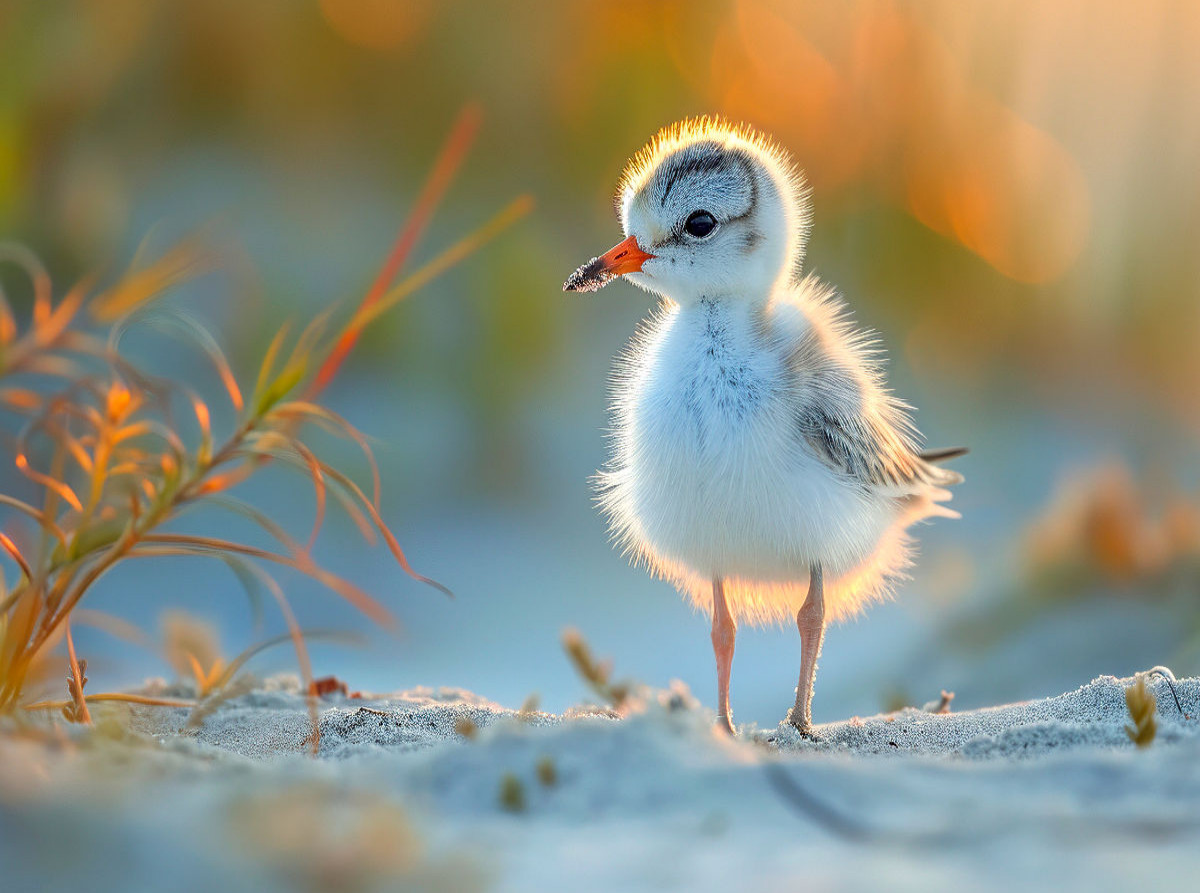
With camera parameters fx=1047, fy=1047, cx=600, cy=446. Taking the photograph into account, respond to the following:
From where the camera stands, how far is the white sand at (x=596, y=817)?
116cm

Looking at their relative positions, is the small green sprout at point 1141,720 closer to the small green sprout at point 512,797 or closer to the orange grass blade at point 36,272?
the small green sprout at point 512,797

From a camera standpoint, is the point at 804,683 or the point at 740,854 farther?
the point at 804,683

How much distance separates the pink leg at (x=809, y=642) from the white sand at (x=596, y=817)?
1.05m

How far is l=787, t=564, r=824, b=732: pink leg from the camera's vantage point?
9.80ft

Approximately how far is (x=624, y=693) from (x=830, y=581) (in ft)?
4.73

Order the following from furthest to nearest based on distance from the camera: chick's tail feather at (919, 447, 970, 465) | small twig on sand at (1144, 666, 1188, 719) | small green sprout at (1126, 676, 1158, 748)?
chick's tail feather at (919, 447, 970, 465)
small twig on sand at (1144, 666, 1188, 719)
small green sprout at (1126, 676, 1158, 748)

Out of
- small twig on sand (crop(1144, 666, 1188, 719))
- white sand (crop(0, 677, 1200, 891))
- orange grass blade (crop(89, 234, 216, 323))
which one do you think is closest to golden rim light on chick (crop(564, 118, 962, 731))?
small twig on sand (crop(1144, 666, 1188, 719))

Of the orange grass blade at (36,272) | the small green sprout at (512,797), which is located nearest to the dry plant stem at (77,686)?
the orange grass blade at (36,272)

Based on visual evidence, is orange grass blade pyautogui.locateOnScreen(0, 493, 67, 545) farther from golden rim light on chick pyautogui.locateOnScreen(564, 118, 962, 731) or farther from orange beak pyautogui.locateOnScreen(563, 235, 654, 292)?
orange beak pyautogui.locateOnScreen(563, 235, 654, 292)

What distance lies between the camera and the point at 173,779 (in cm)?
163

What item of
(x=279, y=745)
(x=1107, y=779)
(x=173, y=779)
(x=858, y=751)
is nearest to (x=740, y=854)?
(x=1107, y=779)

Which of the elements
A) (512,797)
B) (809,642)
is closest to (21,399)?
(512,797)

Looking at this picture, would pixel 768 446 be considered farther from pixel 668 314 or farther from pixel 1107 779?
pixel 1107 779

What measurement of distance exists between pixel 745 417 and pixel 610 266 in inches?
28.0
